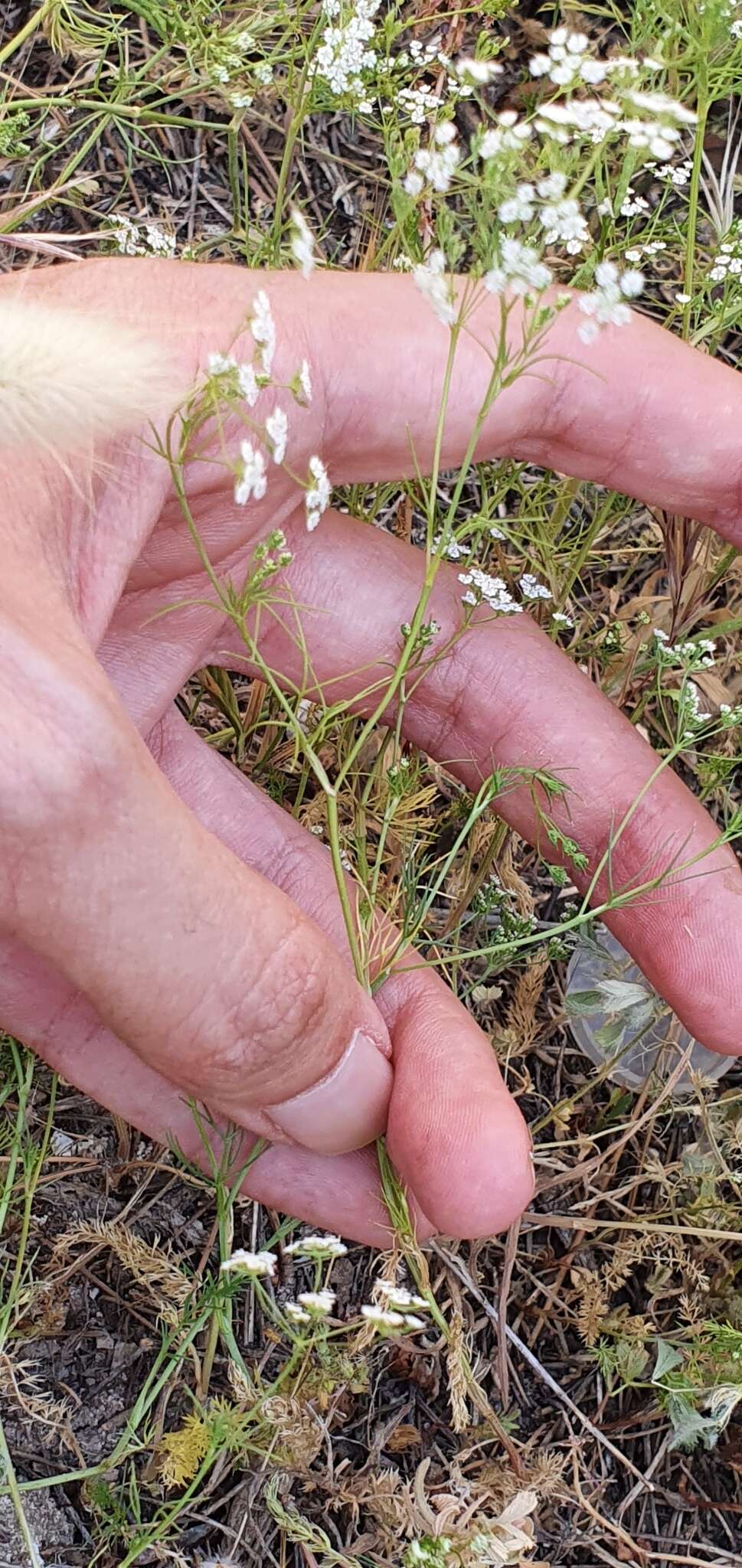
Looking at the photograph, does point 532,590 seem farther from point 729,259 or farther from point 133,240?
point 133,240

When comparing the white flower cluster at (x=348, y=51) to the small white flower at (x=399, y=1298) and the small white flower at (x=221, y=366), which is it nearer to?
the small white flower at (x=221, y=366)

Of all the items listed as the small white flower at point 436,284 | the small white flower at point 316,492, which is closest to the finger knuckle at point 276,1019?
the small white flower at point 316,492

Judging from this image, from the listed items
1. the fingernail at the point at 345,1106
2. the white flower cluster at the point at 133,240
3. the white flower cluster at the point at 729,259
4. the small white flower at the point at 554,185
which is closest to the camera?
the small white flower at the point at 554,185

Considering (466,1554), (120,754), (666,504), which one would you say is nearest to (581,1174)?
(466,1554)

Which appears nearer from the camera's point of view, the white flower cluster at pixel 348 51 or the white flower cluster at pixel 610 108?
the white flower cluster at pixel 610 108

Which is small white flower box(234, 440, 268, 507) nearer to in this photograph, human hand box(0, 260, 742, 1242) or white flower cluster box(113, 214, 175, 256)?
human hand box(0, 260, 742, 1242)

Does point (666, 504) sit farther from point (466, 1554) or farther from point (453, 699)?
point (466, 1554)

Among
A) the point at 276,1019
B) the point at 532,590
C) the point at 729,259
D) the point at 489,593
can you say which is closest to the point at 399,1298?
the point at 276,1019
